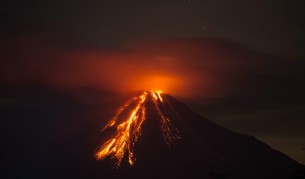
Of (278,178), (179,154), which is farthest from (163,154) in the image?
(278,178)

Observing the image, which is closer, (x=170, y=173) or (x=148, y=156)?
(x=170, y=173)

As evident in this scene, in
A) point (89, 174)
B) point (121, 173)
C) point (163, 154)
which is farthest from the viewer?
point (163, 154)

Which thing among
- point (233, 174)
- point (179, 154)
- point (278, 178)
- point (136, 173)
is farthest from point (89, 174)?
point (278, 178)

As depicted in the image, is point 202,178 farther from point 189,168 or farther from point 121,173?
point 121,173

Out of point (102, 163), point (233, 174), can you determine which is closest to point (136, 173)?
point (102, 163)

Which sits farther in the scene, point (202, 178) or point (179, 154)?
point (179, 154)

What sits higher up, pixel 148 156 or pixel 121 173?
pixel 148 156

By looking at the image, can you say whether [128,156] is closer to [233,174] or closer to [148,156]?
[148,156]

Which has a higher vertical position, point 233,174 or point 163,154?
point 163,154

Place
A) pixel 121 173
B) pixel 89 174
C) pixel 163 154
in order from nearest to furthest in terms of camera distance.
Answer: pixel 121 173, pixel 89 174, pixel 163 154
